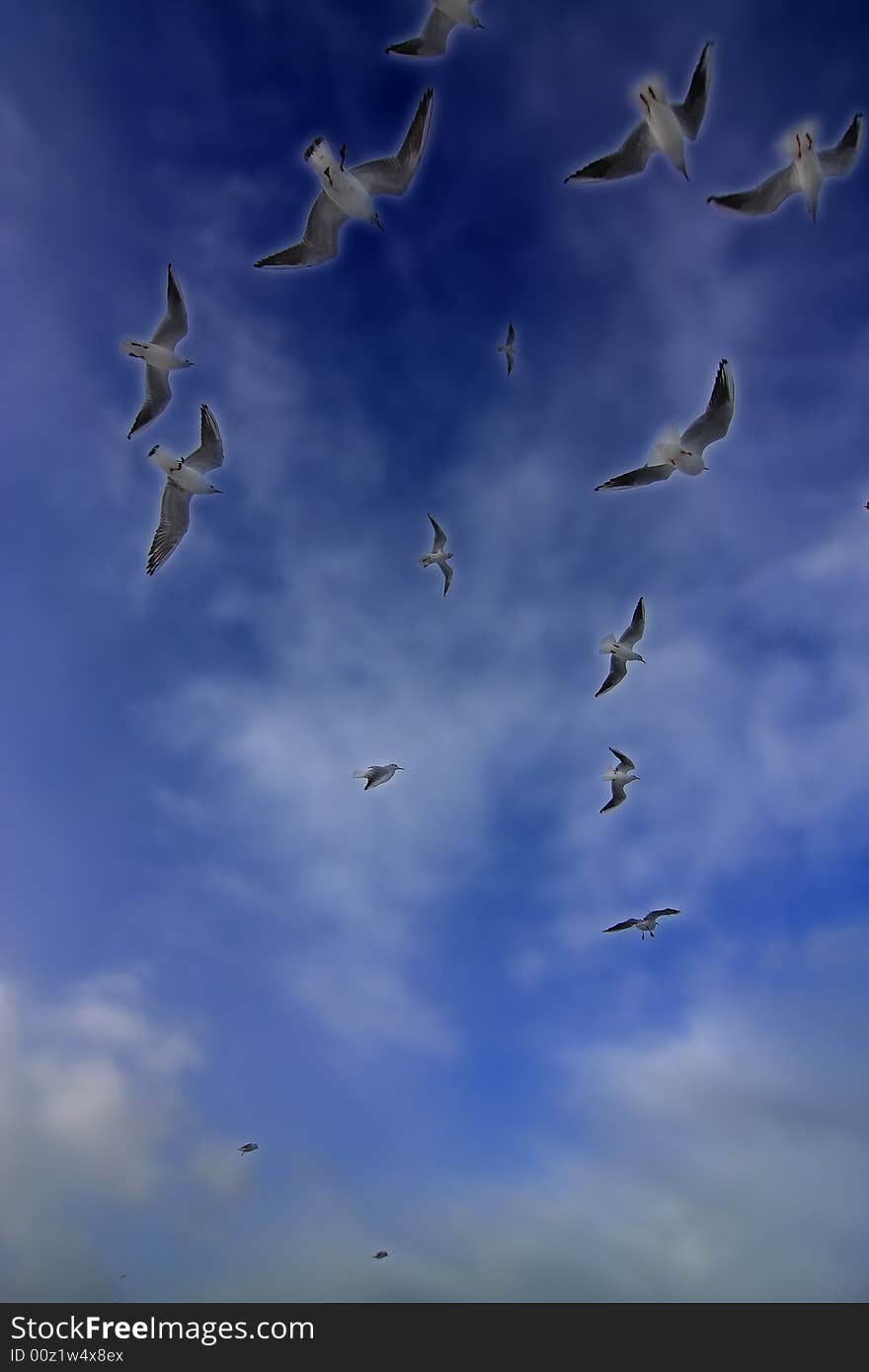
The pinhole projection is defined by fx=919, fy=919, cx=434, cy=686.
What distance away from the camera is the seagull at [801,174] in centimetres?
1853

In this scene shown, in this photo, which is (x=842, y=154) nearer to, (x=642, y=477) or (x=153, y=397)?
(x=642, y=477)

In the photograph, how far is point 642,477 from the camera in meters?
23.6

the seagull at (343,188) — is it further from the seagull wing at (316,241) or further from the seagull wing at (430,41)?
the seagull wing at (430,41)

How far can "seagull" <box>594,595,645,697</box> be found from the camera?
2909cm

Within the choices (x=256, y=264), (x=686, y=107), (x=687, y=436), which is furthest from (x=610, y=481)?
(x=256, y=264)

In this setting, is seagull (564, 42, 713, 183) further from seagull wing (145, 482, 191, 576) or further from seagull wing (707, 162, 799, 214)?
seagull wing (145, 482, 191, 576)

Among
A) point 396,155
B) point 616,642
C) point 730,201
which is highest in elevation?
point 396,155

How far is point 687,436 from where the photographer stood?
72.8ft

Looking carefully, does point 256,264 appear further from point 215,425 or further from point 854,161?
point 854,161

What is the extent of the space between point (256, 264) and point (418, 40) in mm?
Answer: 5526

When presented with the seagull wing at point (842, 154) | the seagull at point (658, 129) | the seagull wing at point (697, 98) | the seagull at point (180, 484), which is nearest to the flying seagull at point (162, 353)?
the seagull at point (180, 484)

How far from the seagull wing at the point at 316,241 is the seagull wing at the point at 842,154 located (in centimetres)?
1014

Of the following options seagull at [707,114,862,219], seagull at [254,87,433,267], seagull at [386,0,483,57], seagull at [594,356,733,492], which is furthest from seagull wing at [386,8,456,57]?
seagull at [594,356,733,492]

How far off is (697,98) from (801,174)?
299 cm
